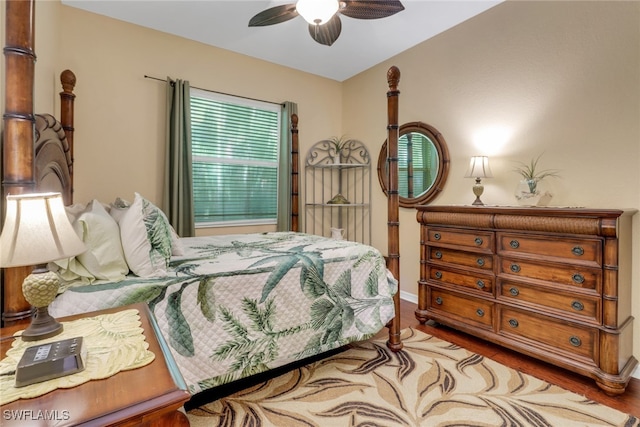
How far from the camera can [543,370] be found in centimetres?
209

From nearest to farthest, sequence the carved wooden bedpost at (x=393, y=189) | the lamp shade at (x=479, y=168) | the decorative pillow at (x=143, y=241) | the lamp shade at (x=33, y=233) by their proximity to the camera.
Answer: the lamp shade at (x=33, y=233)
the decorative pillow at (x=143, y=241)
the carved wooden bedpost at (x=393, y=189)
the lamp shade at (x=479, y=168)

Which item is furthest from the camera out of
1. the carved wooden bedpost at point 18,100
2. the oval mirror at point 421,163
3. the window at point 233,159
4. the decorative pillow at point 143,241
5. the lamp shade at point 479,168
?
the window at point 233,159

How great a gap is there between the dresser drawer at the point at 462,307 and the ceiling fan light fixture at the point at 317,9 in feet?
7.46

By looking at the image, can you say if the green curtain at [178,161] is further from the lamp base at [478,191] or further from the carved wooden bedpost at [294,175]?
the lamp base at [478,191]

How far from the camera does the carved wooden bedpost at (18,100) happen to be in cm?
107

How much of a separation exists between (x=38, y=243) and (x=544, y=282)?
2613 millimetres

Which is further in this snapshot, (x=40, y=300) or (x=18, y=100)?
(x=18, y=100)

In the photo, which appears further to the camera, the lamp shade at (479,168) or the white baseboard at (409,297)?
the white baseboard at (409,297)

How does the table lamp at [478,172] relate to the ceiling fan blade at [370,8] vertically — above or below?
Answer: below

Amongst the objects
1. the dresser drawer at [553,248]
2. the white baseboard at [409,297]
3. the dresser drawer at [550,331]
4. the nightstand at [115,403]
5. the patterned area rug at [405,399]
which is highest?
the dresser drawer at [553,248]

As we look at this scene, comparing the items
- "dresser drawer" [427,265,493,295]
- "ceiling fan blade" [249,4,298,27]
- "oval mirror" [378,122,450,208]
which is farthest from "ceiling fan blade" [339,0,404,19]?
"dresser drawer" [427,265,493,295]

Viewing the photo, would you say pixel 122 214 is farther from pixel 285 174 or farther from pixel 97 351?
pixel 285 174

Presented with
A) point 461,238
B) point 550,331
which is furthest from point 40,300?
point 550,331

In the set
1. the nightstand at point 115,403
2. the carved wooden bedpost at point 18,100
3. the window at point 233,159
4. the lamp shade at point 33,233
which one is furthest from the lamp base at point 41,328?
the window at point 233,159
